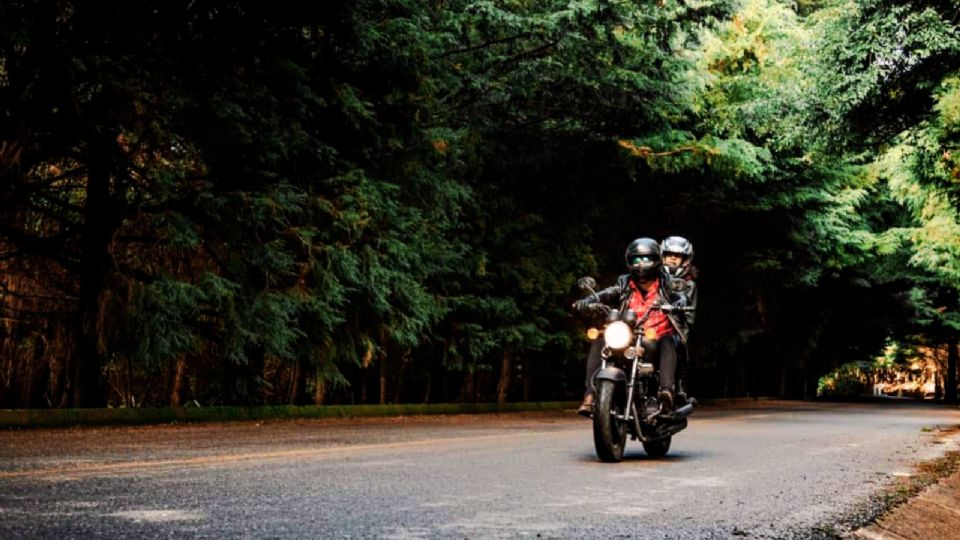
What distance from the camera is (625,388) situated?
27.1ft

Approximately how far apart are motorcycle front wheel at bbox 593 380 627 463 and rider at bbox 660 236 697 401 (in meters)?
0.94

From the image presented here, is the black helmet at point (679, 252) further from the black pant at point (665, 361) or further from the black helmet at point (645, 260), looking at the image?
the black pant at point (665, 361)

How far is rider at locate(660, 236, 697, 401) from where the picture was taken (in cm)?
849

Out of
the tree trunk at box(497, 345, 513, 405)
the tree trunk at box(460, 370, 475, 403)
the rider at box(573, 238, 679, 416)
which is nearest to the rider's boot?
the rider at box(573, 238, 679, 416)

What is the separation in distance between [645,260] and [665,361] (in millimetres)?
908

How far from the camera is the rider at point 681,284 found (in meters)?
8.49

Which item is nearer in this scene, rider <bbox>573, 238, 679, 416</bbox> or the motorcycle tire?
rider <bbox>573, 238, 679, 416</bbox>

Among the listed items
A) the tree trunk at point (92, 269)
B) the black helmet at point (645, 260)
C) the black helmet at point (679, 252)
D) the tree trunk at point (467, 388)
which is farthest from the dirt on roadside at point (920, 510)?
the tree trunk at point (467, 388)

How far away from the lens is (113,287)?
1185 centimetres

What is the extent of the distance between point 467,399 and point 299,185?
403 inches

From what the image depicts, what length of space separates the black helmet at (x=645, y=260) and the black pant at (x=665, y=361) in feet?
1.97

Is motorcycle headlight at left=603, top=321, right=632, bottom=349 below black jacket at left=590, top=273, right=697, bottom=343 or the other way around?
below

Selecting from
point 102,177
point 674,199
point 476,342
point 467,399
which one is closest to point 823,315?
point 674,199

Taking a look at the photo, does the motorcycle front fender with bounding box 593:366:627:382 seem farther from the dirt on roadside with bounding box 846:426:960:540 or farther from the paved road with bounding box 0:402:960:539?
the dirt on roadside with bounding box 846:426:960:540
